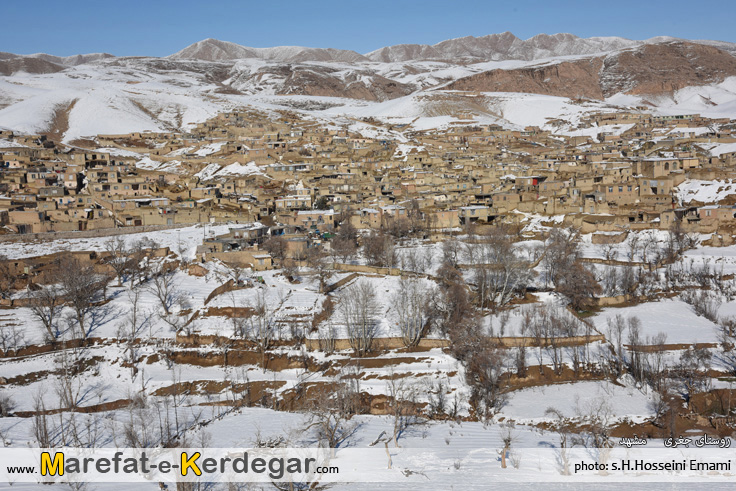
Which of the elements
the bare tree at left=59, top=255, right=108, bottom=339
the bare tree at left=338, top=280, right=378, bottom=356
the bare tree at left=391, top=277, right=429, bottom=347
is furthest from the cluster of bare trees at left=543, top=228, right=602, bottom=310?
the bare tree at left=59, top=255, right=108, bottom=339

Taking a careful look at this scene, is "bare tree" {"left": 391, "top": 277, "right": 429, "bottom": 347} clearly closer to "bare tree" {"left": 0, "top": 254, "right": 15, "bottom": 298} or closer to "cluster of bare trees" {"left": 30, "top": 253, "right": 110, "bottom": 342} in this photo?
"cluster of bare trees" {"left": 30, "top": 253, "right": 110, "bottom": 342}

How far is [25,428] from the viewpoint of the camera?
1623cm

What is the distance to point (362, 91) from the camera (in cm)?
16500

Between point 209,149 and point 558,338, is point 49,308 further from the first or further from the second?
point 209,149

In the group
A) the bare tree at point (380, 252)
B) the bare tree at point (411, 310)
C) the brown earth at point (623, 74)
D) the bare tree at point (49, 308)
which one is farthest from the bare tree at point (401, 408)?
the brown earth at point (623, 74)

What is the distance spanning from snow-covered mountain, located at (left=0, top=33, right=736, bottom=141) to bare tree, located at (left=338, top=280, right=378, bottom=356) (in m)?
61.5

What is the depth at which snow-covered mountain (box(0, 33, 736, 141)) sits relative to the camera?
9488 centimetres

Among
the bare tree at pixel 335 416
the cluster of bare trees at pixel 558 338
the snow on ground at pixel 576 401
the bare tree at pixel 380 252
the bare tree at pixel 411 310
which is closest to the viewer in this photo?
the bare tree at pixel 335 416

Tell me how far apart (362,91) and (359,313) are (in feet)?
483

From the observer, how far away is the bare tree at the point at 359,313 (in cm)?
2506

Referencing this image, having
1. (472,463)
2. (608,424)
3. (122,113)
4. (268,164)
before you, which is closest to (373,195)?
(268,164)

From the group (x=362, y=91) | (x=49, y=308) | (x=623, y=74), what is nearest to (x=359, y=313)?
(x=49, y=308)

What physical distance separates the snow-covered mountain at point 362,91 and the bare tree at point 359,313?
61.5 m

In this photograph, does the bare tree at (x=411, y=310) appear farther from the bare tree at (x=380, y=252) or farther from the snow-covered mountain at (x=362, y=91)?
the snow-covered mountain at (x=362, y=91)
